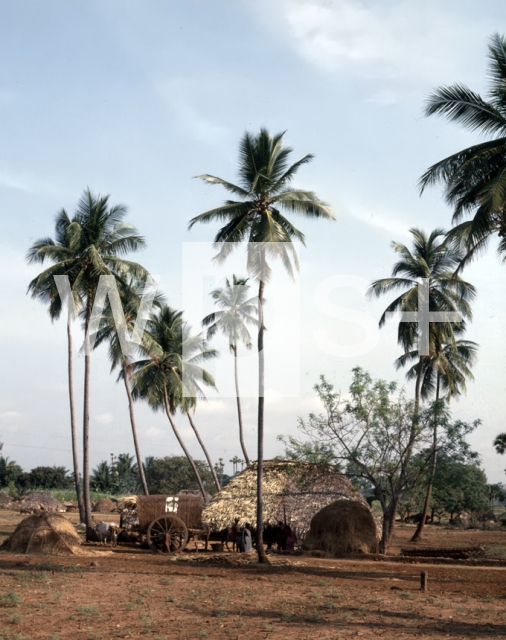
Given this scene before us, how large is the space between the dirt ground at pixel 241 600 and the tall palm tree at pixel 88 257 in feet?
35.1

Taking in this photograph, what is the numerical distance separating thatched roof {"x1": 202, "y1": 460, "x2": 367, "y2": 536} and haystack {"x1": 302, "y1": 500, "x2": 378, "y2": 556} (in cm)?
142

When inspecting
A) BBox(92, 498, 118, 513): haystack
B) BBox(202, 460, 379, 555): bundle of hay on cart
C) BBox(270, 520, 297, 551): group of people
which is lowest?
BBox(92, 498, 118, 513): haystack

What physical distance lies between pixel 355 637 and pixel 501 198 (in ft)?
35.1

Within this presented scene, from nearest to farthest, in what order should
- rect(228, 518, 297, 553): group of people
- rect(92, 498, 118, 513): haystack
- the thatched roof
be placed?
rect(228, 518, 297, 553): group of people, the thatched roof, rect(92, 498, 118, 513): haystack

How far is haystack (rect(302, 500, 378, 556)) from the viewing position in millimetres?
22219

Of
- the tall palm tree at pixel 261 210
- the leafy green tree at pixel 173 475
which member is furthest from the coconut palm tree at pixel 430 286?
the leafy green tree at pixel 173 475

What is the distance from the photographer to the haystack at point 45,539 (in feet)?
64.4

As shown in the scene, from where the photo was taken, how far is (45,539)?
19781 millimetres

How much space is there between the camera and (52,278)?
28.3m

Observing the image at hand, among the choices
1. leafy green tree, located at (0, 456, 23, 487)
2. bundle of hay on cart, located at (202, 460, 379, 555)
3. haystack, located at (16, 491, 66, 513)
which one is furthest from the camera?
leafy green tree, located at (0, 456, 23, 487)

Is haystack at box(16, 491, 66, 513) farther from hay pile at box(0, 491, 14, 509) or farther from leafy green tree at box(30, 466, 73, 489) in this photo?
leafy green tree at box(30, 466, 73, 489)

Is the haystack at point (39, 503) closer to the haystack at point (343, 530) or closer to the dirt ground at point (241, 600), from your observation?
the haystack at point (343, 530)

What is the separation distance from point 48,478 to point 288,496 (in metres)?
53.7

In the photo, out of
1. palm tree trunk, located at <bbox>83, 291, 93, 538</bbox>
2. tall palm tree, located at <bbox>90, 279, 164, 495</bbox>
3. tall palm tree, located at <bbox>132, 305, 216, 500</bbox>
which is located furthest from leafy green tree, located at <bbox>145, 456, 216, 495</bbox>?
palm tree trunk, located at <bbox>83, 291, 93, 538</bbox>
